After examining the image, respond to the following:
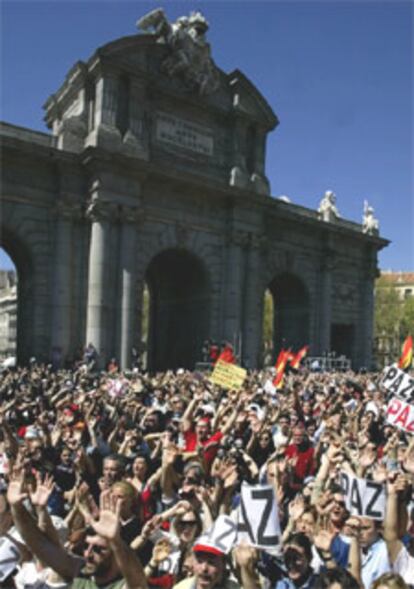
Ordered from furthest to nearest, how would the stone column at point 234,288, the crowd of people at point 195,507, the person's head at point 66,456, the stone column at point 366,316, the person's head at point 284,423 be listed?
the stone column at point 366,316 < the stone column at point 234,288 < the person's head at point 284,423 < the person's head at point 66,456 < the crowd of people at point 195,507

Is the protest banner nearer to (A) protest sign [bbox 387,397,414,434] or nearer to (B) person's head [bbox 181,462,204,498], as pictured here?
(B) person's head [bbox 181,462,204,498]

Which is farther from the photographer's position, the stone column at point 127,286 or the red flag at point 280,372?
the stone column at point 127,286

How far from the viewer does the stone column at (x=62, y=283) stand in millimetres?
23234

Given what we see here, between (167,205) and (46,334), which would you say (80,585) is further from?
(167,205)

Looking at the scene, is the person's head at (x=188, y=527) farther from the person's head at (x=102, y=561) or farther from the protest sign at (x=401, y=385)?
the protest sign at (x=401, y=385)

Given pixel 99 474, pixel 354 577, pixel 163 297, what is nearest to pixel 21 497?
pixel 354 577

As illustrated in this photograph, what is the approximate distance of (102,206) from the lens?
23.7 m

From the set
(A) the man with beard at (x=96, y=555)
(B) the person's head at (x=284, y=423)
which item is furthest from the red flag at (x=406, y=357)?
(A) the man with beard at (x=96, y=555)

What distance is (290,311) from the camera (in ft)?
116

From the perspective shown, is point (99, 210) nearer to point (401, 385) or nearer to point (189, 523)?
point (401, 385)

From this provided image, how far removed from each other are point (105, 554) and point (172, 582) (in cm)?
91

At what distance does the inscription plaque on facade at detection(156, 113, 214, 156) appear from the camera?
Answer: 2684 cm

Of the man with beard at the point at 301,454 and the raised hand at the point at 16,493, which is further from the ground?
→ the raised hand at the point at 16,493

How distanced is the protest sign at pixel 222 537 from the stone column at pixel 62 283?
19648 mm
